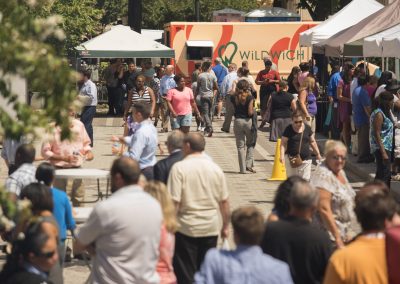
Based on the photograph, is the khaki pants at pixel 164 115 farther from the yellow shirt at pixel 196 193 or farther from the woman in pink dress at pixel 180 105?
the yellow shirt at pixel 196 193

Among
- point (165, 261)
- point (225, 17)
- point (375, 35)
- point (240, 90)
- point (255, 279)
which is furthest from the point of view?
point (225, 17)

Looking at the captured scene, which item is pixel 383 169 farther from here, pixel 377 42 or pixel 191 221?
pixel 191 221

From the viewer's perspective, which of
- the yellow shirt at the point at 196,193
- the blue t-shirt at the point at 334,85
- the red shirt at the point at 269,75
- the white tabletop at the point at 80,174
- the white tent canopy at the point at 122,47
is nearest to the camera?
the yellow shirt at the point at 196,193

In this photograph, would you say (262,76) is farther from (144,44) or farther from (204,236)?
(204,236)

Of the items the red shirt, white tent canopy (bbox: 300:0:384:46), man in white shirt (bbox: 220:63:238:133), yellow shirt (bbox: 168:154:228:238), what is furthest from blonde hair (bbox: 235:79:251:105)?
the red shirt

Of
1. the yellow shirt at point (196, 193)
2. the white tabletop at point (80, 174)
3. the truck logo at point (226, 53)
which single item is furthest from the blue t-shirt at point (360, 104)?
the truck logo at point (226, 53)

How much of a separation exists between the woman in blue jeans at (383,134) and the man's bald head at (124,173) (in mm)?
9607

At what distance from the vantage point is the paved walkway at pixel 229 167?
57.9 ft

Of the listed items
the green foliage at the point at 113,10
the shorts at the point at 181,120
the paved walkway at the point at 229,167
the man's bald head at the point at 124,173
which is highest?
the green foliage at the point at 113,10

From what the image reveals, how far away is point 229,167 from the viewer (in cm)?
2366

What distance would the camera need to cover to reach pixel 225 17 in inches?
2211

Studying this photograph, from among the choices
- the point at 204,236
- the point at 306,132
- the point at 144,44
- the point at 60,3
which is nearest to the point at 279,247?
the point at 204,236

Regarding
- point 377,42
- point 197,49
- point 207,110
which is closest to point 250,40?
point 197,49

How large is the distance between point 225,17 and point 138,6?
11.8m
